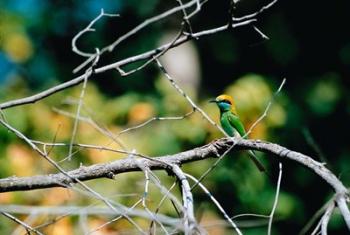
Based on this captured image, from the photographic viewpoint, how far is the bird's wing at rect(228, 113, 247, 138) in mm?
3910

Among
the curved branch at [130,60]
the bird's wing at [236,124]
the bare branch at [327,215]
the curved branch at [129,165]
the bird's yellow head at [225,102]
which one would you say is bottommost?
the bare branch at [327,215]

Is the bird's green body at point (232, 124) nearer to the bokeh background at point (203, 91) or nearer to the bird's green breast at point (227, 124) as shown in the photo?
the bird's green breast at point (227, 124)

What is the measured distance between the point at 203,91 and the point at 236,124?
3.20m

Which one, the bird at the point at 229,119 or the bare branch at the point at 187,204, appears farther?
the bird at the point at 229,119

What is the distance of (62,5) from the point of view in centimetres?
762

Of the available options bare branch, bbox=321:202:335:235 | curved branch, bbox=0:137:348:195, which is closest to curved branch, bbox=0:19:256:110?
curved branch, bbox=0:137:348:195

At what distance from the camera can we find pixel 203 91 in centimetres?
711

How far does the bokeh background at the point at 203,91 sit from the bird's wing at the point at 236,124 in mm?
996

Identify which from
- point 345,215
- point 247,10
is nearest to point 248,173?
point 247,10

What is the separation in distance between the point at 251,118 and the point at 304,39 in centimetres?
296

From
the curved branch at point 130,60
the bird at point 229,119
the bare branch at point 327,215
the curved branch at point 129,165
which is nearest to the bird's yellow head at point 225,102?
the bird at point 229,119

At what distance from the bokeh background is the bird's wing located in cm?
100

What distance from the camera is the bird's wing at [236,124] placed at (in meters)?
3.91

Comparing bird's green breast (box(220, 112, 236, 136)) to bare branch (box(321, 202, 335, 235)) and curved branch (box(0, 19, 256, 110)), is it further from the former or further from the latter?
bare branch (box(321, 202, 335, 235))
